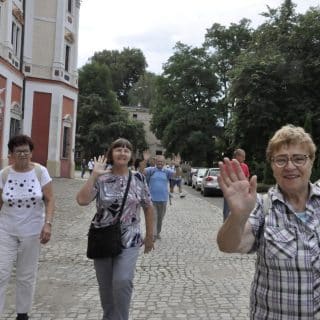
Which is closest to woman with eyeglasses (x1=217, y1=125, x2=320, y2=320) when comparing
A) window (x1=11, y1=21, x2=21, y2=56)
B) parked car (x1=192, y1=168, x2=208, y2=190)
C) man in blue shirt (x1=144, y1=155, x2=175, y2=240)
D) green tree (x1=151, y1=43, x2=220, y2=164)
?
man in blue shirt (x1=144, y1=155, x2=175, y2=240)

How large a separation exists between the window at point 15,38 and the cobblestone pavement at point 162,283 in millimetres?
20518

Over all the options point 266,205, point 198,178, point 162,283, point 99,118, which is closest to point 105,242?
point 266,205

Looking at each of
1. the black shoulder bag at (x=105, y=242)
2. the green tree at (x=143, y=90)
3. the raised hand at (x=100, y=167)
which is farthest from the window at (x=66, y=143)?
the green tree at (x=143, y=90)

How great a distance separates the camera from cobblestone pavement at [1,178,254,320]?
240 inches

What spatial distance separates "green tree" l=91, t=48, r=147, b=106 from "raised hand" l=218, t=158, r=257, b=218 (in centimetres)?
8568

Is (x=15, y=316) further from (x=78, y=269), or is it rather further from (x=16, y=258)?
(x=78, y=269)

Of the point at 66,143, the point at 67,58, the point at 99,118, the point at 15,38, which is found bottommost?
the point at 66,143

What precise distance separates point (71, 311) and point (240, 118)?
2580cm

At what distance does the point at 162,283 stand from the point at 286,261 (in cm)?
489

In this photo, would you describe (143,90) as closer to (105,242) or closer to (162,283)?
(162,283)

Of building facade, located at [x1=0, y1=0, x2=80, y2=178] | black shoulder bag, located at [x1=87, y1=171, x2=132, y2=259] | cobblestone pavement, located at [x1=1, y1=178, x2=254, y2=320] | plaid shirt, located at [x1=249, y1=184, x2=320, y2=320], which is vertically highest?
building facade, located at [x1=0, y1=0, x2=80, y2=178]

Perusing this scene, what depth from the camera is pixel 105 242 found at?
4.79m

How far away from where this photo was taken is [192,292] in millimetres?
7016

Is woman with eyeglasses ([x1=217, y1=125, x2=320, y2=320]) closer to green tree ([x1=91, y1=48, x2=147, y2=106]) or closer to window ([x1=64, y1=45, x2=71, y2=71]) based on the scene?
window ([x1=64, y1=45, x2=71, y2=71])
